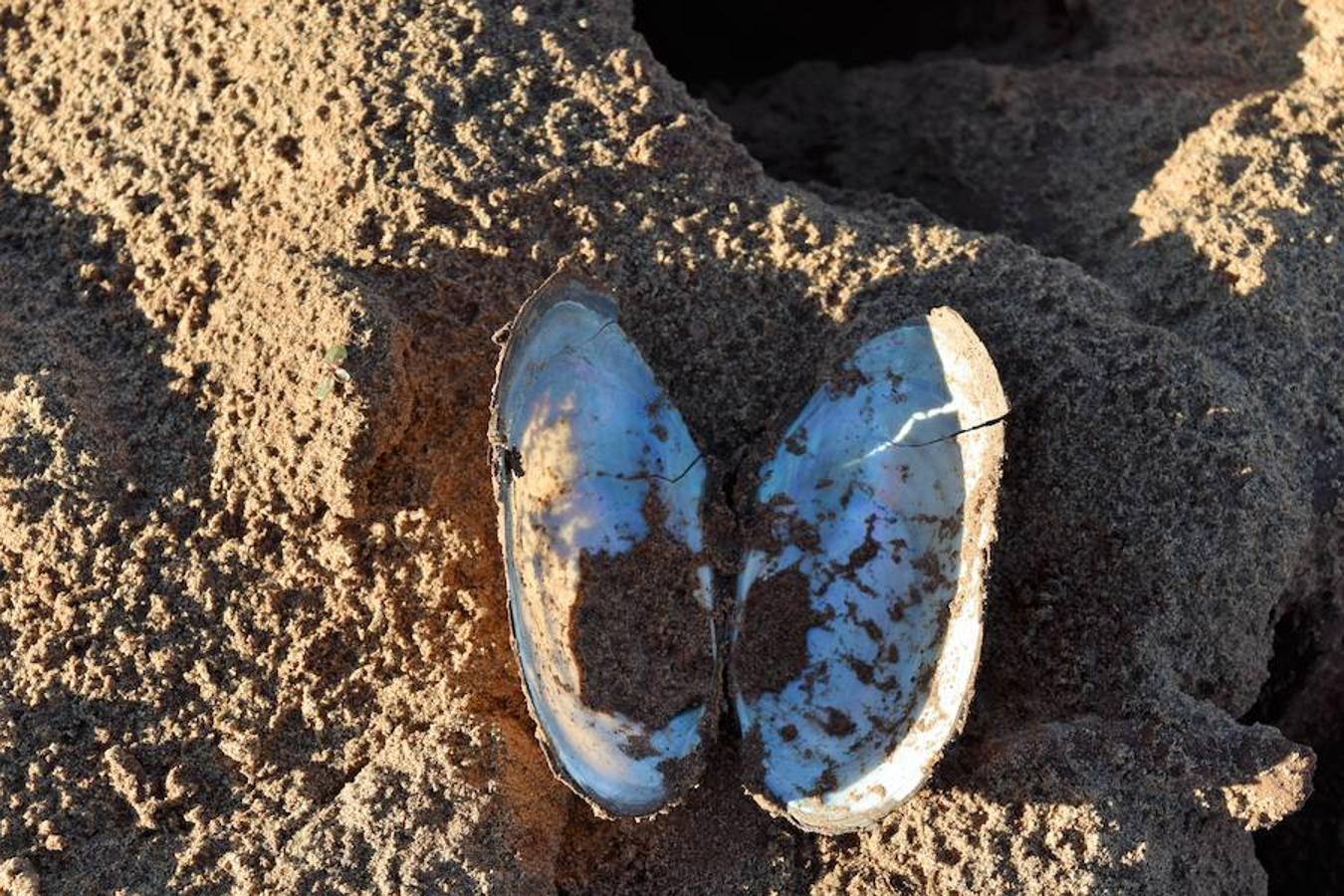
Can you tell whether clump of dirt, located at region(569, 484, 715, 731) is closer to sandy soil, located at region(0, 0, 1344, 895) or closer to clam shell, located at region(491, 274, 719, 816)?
clam shell, located at region(491, 274, 719, 816)

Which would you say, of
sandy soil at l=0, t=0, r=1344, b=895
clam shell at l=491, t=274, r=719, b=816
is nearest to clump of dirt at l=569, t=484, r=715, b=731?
clam shell at l=491, t=274, r=719, b=816

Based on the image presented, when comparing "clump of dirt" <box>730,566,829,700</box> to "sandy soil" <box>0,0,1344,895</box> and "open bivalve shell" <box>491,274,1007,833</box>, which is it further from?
"sandy soil" <box>0,0,1344,895</box>

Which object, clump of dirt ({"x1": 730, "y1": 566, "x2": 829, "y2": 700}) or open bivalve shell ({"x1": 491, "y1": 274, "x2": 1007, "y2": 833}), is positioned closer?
open bivalve shell ({"x1": 491, "y1": 274, "x2": 1007, "y2": 833})

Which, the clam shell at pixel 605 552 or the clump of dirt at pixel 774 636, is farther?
the clump of dirt at pixel 774 636

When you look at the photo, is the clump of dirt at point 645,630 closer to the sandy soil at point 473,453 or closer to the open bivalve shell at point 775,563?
the open bivalve shell at point 775,563

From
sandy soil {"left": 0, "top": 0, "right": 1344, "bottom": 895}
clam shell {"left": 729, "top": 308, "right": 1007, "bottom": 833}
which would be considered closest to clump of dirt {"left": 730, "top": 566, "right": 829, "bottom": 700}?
clam shell {"left": 729, "top": 308, "right": 1007, "bottom": 833}

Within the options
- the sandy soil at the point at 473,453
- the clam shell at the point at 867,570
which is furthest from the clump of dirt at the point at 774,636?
the sandy soil at the point at 473,453

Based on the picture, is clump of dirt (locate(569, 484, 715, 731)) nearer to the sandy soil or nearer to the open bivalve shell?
the open bivalve shell

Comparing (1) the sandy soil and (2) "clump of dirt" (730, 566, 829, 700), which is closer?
(1) the sandy soil
